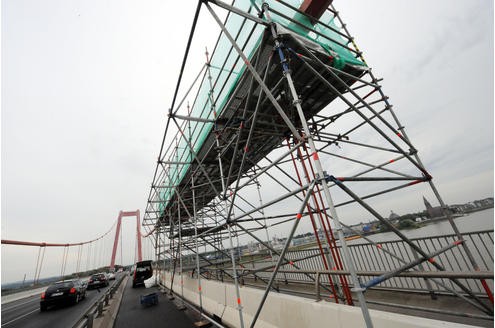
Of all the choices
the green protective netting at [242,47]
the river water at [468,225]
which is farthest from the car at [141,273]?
the river water at [468,225]

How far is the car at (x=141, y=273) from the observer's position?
666 inches

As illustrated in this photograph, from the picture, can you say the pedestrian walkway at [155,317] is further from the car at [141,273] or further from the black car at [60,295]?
the car at [141,273]

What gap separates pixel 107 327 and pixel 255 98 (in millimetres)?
7901

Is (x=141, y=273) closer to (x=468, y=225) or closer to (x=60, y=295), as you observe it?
(x=60, y=295)

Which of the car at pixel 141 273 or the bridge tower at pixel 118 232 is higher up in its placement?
the bridge tower at pixel 118 232

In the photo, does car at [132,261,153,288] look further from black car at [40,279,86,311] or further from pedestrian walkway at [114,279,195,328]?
pedestrian walkway at [114,279,195,328]

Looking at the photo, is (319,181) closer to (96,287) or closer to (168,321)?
(168,321)

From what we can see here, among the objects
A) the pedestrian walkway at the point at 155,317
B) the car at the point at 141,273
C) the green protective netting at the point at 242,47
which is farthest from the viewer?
the car at the point at 141,273

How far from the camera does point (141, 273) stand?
1727 centimetres

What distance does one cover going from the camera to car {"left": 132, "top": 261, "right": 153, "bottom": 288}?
55.5 ft

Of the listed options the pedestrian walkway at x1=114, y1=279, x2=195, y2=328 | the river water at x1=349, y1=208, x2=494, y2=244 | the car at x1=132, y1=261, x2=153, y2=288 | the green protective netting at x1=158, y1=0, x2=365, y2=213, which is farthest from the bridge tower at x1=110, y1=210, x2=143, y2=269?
the river water at x1=349, y1=208, x2=494, y2=244

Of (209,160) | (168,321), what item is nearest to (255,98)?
(209,160)

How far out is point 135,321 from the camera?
21.4 ft

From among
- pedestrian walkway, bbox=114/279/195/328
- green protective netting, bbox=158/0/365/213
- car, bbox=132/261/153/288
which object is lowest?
pedestrian walkway, bbox=114/279/195/328
